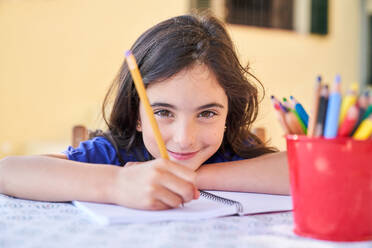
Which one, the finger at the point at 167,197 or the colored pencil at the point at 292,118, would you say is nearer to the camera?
the colored pencil at the point at 292,118

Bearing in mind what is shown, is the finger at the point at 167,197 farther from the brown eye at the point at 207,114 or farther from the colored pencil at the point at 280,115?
the brown eye at the point at 207,114

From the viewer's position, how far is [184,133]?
33.4 inches

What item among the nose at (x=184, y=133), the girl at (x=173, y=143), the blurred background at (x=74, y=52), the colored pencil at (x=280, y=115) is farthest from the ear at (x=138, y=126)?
the blurred background at (x=74, y=52)

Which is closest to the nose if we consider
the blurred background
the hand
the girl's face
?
the girl's face

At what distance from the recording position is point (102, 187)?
68 cm

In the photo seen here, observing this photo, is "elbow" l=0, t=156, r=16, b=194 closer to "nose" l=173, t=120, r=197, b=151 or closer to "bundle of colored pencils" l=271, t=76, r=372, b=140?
"nose" l=173, t=120, r=197, b=151

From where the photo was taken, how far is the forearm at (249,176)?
0.84 m

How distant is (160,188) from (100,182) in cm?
11

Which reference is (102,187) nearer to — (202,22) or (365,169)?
(365,169)

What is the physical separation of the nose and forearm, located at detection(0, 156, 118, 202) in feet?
0.61

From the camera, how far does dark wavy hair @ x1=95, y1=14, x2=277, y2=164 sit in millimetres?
950

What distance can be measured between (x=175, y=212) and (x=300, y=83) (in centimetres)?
389

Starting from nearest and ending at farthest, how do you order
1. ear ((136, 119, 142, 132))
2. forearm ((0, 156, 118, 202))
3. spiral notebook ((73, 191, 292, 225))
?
spiral notebook ((73, 191, 292, 225)) < forearm ((0, 156, 118, 202)) < ear ((136, 119, 142, 132))

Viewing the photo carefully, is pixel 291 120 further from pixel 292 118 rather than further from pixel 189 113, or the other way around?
pixel 189 113
